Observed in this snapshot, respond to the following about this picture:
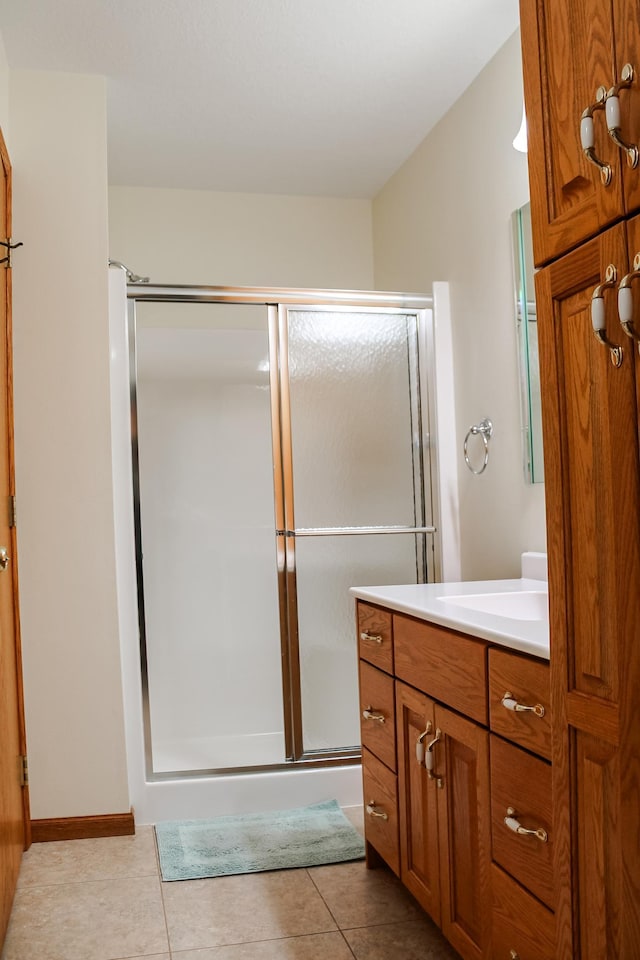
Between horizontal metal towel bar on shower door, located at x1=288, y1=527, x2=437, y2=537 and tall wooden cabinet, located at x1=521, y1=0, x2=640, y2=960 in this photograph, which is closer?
tall wooden cabinet, located at x1=521, y1=0, x2=640, y2=960

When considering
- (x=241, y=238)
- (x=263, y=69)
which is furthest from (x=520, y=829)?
(x=241, y=238)


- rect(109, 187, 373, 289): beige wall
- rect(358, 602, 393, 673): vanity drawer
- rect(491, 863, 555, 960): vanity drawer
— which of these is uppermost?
rect(109, 187, 373, 289): beige wall

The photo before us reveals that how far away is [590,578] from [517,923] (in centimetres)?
75

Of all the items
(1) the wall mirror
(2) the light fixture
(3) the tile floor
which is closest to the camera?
(3) the tile floor

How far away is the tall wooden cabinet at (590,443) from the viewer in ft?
3.43

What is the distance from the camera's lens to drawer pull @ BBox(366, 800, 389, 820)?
7.41 feet

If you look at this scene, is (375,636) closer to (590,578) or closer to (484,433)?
(484,433)

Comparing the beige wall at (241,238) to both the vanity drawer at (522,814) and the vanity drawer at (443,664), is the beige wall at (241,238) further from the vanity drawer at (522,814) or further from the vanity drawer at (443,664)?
the vanity drawer at (522,814)

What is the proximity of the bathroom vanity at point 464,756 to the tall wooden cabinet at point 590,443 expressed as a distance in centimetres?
22

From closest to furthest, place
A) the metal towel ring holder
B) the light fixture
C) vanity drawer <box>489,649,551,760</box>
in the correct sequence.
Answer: vanity drawer <box>489,649,551,760</box>, the light fixture, the metal towel ring holder

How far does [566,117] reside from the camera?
3.87 feet

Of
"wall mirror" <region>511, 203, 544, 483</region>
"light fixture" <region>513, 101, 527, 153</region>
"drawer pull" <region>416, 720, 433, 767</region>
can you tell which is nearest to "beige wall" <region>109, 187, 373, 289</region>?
"wall mirror" <region>511, 203, 544, 483</region>

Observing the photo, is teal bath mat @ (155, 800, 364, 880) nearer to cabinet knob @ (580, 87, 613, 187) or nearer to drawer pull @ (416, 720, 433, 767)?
drawer pull @ (416, 720, 433, 767)

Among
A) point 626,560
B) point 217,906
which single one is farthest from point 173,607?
point 626,560
